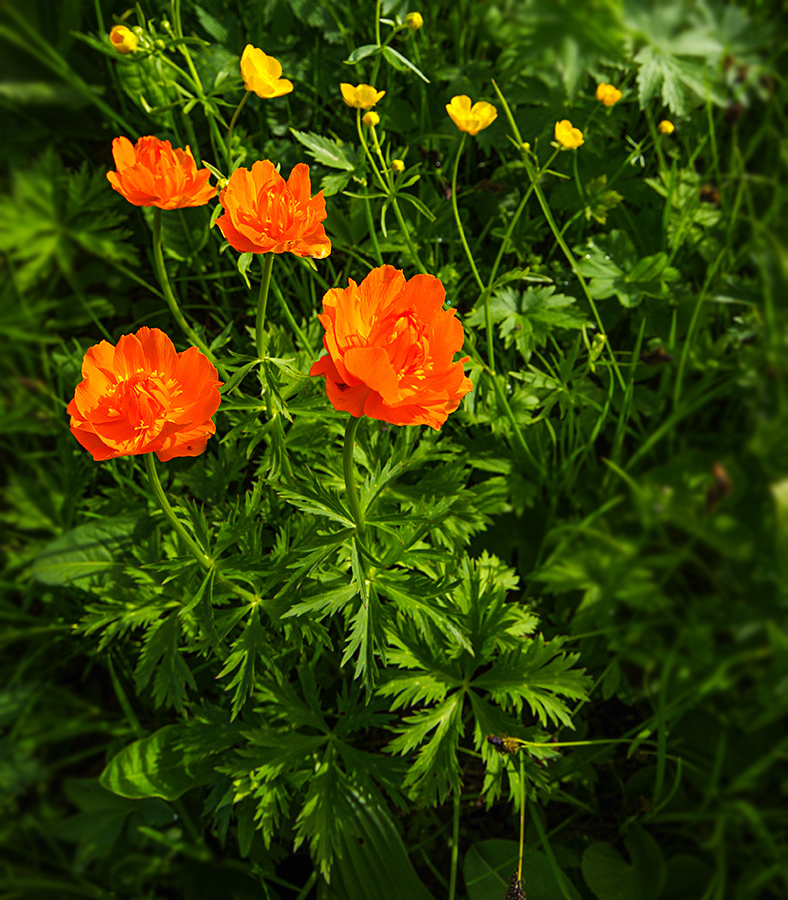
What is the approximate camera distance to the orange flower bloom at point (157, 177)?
3.52 feet

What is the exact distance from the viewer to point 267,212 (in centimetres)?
105

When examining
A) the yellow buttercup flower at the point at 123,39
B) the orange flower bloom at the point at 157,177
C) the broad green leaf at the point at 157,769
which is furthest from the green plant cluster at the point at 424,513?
the orange flower bloom at the point at 157,177

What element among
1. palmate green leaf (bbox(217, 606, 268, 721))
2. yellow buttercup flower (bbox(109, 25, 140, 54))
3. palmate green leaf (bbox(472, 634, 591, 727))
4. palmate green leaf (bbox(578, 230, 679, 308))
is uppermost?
yellow buttercup flower (bbox(109, 25, 140, 54))

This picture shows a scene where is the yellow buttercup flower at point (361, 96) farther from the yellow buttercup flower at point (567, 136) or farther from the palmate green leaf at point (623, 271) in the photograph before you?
the palmate green leaf at point (623, 271)

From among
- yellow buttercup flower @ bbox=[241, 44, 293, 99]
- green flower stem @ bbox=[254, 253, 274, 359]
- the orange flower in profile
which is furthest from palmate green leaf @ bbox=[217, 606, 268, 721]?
yellow buttercup flower @ bbox=[241, 44, 293, 99]

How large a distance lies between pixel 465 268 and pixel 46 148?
3.38ft

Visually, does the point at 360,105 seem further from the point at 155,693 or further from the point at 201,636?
the point at 155,693

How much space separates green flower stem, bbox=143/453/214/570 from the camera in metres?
0.98

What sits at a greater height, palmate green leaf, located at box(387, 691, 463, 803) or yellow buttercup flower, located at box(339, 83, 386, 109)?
yellow buttercup flower, located at box(339, 83, 386, 109)

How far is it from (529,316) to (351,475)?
2.70 feet

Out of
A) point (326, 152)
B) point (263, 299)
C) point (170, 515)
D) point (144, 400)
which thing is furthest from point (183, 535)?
point (326, 152)

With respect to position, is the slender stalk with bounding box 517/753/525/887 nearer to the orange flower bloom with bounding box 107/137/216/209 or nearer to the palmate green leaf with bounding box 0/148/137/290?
the orange flower bloom with bounding box 107/137/216/209

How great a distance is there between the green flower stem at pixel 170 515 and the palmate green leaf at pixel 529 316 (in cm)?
84

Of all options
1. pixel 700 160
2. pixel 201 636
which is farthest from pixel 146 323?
pixel 700 160
